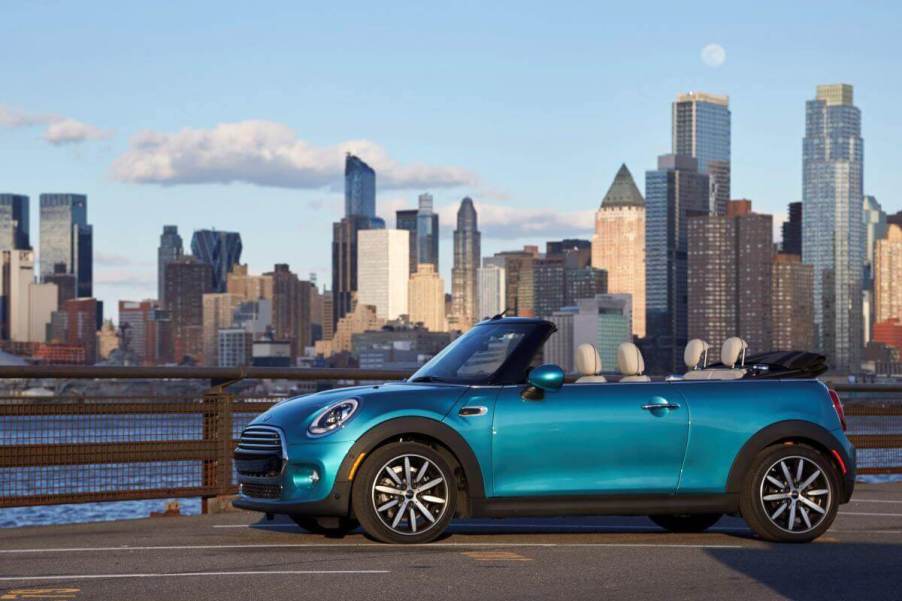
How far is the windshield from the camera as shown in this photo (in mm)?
11047

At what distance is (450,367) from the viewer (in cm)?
1133

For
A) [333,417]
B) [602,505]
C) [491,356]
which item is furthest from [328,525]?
[602,505]

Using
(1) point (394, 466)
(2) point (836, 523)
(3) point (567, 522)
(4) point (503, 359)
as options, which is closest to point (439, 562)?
(1) point (394, 466)

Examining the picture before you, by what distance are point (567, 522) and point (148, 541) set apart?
3354mm

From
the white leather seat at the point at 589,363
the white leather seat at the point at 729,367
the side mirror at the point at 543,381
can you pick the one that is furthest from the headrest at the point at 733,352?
the side mirror at the point at 543,381

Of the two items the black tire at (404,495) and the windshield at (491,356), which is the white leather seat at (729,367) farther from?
the black tire at (404,495)

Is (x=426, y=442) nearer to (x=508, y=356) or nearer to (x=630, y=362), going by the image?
(x=508, y=356)

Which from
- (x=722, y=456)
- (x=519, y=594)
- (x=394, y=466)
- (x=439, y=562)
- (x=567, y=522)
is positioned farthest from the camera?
(x=567, y=522)

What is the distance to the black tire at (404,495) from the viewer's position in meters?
10.5

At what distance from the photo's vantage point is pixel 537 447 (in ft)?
35.6

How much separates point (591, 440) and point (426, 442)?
3.55 ft

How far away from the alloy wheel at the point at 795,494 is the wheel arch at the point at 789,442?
144mm

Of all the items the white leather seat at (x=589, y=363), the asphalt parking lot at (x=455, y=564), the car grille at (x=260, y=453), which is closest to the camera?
the asphalt parking lot at (x=455, y=564)

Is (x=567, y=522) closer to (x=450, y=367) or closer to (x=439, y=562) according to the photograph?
(x=450, y=367)
